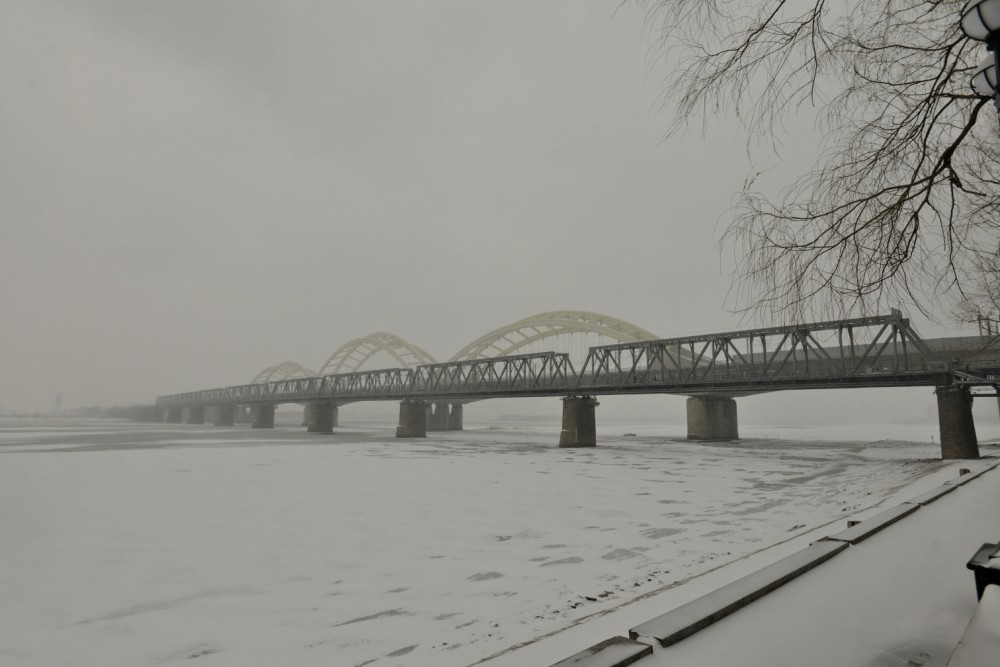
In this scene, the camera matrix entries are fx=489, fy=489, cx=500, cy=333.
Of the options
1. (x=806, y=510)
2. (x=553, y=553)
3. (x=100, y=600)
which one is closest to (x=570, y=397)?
(x=806, y=510)

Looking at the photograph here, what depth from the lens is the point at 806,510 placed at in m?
9.44

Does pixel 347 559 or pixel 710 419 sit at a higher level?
pixel 347 559

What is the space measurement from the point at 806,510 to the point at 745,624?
8.47 meters

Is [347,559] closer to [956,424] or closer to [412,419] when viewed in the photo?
[956,424]

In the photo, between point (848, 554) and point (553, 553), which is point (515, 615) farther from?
point (848, 554)

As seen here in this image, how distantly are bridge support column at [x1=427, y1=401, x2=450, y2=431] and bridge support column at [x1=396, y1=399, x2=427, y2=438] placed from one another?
28062mm

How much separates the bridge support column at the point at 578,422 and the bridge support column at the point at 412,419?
2087 centimetres

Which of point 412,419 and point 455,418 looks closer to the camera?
point 412,419

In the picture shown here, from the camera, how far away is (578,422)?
3800 cm

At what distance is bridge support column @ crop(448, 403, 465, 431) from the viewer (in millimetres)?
84250

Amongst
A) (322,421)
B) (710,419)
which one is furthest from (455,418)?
(710,419)

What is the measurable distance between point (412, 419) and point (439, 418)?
29.5 m

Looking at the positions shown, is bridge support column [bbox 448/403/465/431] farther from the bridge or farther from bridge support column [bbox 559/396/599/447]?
bridge support column [bbox 559/396/599/447]

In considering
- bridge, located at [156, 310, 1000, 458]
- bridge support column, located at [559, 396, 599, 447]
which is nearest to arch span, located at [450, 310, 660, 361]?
bridge, located at [156, 310, 1000, 458]
